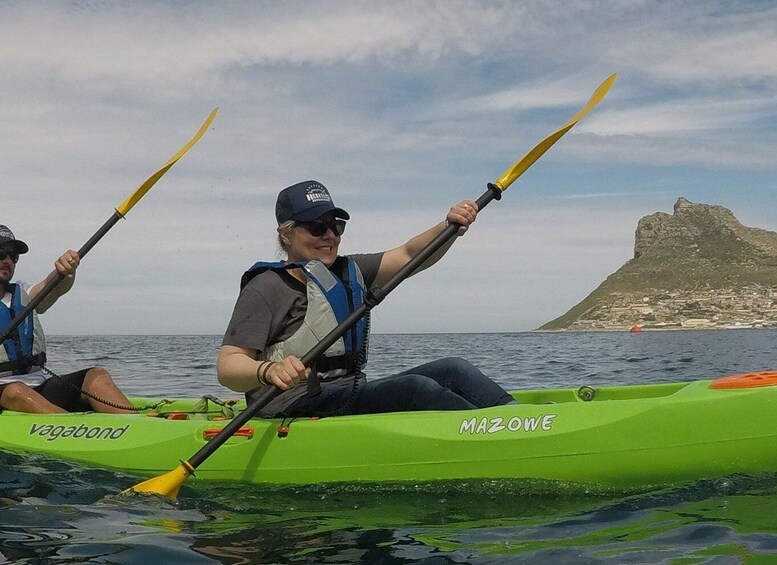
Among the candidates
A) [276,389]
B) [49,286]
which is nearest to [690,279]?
[49,286]

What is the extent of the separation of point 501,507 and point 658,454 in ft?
2.66

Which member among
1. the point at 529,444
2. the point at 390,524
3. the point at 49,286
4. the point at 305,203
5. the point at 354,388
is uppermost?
the point at 305,203

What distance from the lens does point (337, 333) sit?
4.25 metres

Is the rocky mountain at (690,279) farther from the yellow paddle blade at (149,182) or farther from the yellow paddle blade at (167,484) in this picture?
the yellow paddle blade at (167,484)

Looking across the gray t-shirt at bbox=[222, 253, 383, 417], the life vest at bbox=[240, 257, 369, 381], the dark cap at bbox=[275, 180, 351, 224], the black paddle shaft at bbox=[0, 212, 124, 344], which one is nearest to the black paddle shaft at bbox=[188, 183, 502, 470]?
the life vest at bbox=[240, 257, 369, 381]

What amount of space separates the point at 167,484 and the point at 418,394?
140 cm

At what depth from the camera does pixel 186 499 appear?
14.2 ft

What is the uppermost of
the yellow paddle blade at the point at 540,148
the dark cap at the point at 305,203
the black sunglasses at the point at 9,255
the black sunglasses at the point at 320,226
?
the yellow paddle blade at the point at 540,148

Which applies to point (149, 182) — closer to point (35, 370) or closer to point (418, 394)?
point (35, 370)

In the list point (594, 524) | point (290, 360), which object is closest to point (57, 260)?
point (290, 360)

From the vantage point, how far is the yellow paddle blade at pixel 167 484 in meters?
4.27

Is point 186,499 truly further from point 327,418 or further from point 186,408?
point 186,408

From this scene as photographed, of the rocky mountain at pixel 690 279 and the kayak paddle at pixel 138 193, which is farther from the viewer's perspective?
the rocky mountain at pixel 690 279

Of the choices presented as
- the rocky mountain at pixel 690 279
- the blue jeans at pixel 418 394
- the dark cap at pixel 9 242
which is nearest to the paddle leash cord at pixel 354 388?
the blue jeans at pixel 418 394
